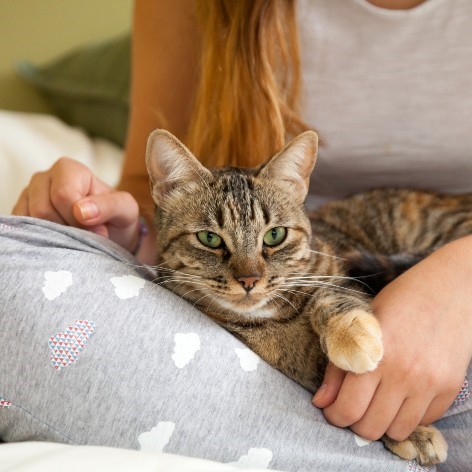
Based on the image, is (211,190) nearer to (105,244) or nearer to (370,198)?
(105,244)

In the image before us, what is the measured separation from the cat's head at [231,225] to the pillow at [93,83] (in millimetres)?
1155

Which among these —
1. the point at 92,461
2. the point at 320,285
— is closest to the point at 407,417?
the point at 320,285

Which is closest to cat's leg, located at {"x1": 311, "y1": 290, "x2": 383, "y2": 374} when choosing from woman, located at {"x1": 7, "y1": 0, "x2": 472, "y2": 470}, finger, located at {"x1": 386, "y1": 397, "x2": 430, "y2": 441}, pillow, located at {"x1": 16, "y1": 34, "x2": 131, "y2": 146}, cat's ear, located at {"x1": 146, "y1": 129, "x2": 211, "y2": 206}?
finger, located at {"x1": 386, "y1": 397, "x2": 430, "y2": 441}

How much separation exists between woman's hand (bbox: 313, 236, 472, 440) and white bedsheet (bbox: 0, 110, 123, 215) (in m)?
1.24

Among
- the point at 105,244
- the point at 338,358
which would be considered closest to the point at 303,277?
the point at 338,358

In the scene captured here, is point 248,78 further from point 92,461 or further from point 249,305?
point 92,461

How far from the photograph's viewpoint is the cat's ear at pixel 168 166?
1080mm

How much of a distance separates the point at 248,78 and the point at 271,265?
0.52 meters

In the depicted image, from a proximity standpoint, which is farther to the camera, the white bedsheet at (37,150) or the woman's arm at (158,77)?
the white bedsheet at (37,150)

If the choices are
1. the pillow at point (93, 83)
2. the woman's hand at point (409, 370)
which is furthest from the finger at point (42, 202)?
the pillow at point (93, 83)

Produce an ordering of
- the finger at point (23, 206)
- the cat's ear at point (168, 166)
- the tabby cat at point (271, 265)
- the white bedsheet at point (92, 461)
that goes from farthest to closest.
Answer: the finger at point (23, 206), the cat's ear at point (168, 166), the tabby cat at point (271, 265), the white bedsheet at point (92, 461)

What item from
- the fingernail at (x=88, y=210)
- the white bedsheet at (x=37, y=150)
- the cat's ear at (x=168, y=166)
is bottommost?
the white bedsheet at (x=37, y=150)

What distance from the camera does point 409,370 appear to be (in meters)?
0.93

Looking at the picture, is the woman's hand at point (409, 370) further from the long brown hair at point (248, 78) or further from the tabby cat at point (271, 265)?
the long brown hair at point (248, 78)
